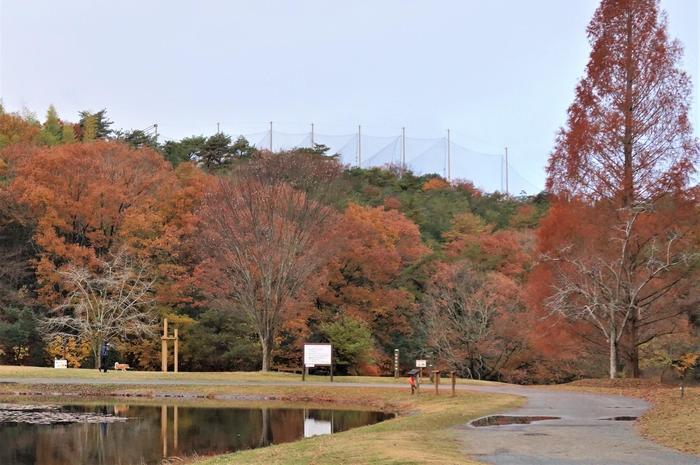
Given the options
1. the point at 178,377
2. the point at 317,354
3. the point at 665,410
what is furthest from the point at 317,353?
the point at 665,410

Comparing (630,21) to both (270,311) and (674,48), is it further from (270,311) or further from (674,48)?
(270,311)

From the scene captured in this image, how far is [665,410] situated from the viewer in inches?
715

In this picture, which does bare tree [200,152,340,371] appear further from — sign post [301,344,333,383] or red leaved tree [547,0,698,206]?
red leaved tree [547,0,698,206]

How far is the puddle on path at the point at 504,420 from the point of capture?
54.1ft

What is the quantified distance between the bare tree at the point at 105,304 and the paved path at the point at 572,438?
24457 mm

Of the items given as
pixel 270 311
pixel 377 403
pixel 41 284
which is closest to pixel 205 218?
pixel 270 311

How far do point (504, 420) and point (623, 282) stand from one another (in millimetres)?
13652

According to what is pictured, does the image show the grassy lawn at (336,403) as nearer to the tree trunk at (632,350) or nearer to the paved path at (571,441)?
the paved path at (571,441)

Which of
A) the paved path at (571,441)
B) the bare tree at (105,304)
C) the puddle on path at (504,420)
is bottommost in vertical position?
the puddle on path at (504,420)

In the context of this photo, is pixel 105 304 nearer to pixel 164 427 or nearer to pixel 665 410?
pixel 164 427

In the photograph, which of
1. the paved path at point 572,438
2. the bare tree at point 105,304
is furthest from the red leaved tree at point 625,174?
the bare tree at point 105,304

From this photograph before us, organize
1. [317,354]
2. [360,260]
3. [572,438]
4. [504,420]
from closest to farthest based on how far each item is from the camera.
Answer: [572,438] → [504,420] → [317,354] → [360,260]

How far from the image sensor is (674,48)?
28859 millimetres

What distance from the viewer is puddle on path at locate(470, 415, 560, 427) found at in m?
16.5
